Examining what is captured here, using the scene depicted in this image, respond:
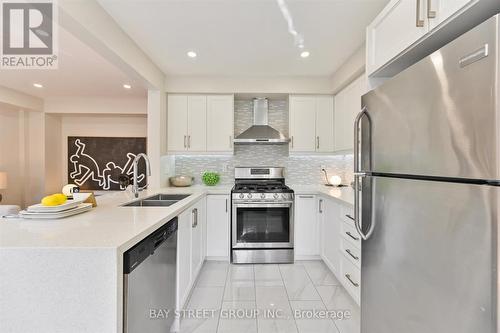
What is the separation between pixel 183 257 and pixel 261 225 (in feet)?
4.45

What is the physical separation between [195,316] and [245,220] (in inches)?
52.5

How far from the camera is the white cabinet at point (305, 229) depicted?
3293mm

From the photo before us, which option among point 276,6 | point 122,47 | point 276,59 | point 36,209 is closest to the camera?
point 36,209

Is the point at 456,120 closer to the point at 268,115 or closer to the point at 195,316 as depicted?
the point at 195,316

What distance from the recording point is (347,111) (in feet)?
10.3

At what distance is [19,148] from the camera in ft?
15.9

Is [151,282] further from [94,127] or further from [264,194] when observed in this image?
[94,127]

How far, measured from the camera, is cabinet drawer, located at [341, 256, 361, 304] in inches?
83.2

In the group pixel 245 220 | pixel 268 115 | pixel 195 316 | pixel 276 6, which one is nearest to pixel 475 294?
pixel 195 316

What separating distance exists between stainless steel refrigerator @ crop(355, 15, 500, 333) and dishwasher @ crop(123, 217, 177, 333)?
114 cm

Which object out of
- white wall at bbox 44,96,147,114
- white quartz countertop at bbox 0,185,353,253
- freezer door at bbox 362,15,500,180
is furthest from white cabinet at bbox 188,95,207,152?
freezer door at bbox 362,15,500,180

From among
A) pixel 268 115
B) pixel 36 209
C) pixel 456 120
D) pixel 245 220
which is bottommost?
pixel 245 220

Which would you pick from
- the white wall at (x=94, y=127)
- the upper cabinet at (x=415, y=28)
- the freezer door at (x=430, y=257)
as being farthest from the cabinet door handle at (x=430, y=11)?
the white wall at (x=94, y=127)

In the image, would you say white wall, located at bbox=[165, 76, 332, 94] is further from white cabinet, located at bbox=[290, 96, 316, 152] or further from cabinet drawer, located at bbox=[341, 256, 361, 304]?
cabinet drawer, located at bbox=[341, 256, 361, 304]
